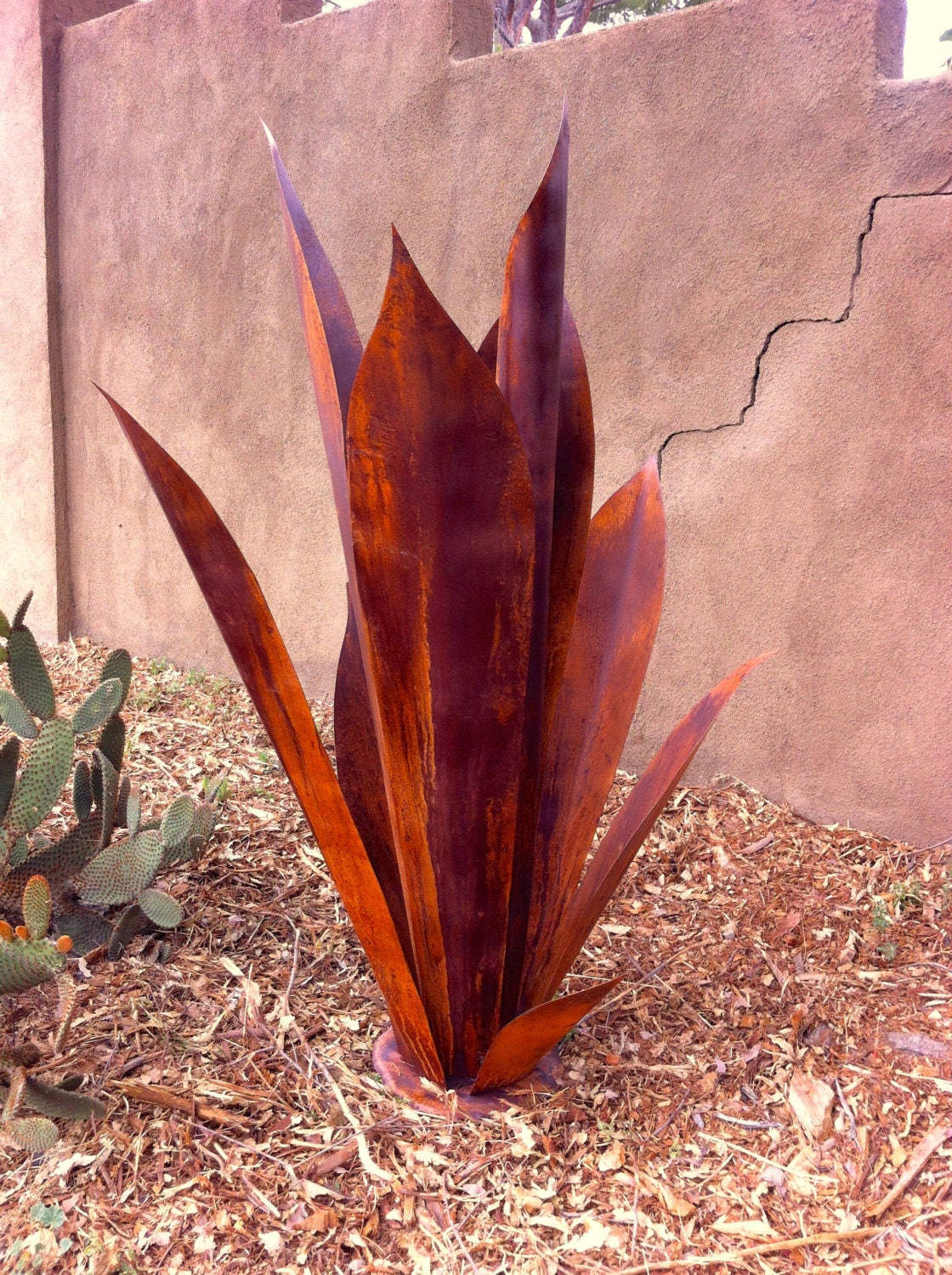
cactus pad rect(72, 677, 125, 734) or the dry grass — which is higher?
cactus pad rect(72, 677, 125, 734)

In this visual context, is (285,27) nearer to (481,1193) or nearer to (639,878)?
(639,878)

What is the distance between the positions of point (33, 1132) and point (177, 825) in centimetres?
56

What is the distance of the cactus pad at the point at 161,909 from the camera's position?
145 centimetres

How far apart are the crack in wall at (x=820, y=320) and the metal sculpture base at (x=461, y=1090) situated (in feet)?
4.42

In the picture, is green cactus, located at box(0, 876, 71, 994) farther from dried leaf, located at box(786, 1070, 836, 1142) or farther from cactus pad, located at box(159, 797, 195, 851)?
dried leaf, located at box(786, 1070, 836, 1142)

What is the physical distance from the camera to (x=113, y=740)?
5.41 ft

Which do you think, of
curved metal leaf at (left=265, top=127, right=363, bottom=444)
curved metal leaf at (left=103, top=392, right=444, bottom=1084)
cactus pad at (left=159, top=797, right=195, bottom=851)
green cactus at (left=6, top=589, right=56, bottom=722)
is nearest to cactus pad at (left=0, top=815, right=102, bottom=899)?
cactus pad at (left=159, top=797, right=195, bottom=851)

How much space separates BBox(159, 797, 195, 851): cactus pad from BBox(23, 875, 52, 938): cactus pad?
1.34 ft

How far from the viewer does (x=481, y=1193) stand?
1.08 metres

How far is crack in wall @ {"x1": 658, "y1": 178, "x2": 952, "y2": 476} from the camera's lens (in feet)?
5.75

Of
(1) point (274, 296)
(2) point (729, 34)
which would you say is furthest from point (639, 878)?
(1) point (274, 296)

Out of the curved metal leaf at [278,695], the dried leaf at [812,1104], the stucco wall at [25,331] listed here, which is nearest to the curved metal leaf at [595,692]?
the curved metal leaf at [278,695]

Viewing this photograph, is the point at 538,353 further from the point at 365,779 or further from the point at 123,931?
the point at 123,931

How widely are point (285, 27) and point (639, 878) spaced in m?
2.44
